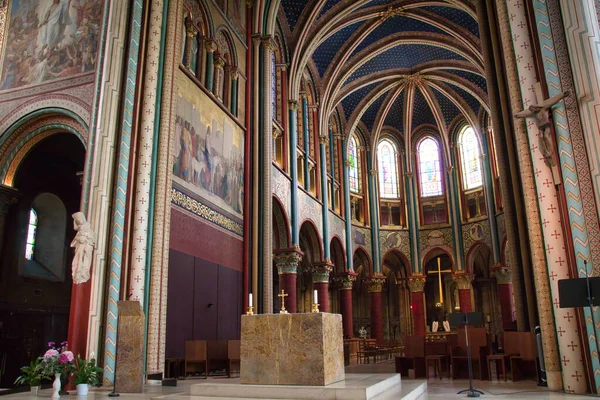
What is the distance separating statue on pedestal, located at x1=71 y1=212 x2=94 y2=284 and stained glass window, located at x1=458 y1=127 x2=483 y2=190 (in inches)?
877

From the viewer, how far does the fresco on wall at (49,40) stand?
12.5 metres

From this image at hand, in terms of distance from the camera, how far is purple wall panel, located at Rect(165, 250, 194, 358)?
11844 mm

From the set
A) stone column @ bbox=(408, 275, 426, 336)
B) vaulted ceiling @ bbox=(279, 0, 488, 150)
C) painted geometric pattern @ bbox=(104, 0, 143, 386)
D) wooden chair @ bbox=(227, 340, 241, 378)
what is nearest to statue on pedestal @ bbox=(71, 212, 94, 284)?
painted geometric pattern @ bbox=(104, 0, 143, 386)

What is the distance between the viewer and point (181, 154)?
12.8m

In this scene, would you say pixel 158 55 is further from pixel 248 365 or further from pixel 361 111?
pixel 361 111

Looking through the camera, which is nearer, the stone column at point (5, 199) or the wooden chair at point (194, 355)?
the wooden chair at point (194, 355)

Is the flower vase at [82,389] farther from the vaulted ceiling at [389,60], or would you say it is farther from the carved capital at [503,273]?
the carved capital at [503,273]

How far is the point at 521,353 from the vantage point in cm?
1083

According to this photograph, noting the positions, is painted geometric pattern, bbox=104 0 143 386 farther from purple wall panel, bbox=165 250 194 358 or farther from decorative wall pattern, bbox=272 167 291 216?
decorative wall pattern, bbox=272 167 291 216

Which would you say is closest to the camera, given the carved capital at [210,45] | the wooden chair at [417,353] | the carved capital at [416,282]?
the wooden chair at [417,353]

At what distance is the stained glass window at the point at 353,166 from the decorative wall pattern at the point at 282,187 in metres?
9.60

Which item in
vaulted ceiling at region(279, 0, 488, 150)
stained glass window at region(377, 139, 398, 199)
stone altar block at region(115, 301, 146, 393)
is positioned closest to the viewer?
stone altar block at region(115, 301, 146, 393)

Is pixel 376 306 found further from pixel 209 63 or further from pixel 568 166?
pixel 568 166

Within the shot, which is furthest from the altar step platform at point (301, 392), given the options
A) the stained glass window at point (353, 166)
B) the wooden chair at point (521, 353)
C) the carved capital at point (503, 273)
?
the stained glass window at point (353, 166)
